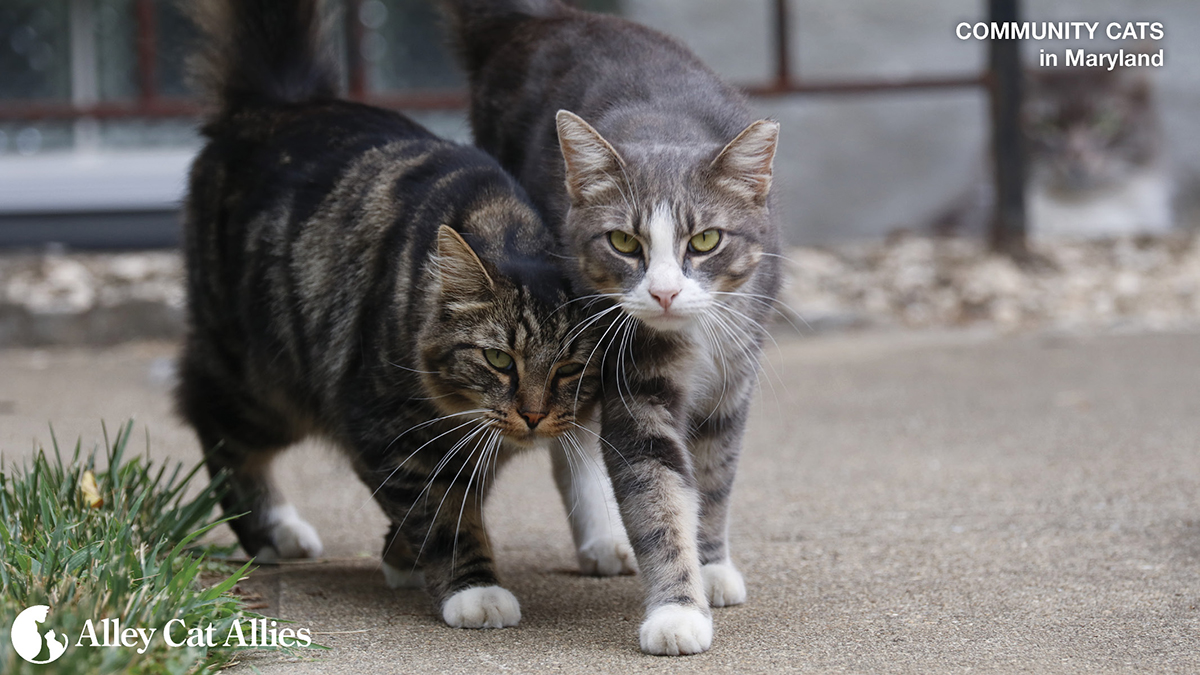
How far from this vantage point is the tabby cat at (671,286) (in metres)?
2.48

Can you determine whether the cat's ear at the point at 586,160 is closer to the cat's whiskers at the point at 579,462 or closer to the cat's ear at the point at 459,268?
the cat's ear at the point at 459,268

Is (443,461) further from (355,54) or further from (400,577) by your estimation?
(355,54)

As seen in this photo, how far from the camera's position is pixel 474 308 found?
2566 mm

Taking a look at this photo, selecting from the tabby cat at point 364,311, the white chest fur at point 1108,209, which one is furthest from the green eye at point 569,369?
the white chest fur at point 1108,209

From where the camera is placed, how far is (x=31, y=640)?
74.1 inches

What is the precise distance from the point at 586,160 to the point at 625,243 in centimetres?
21

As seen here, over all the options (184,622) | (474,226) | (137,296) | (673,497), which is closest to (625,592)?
(673,497)

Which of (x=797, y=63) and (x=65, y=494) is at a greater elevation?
(x=797, y=63)

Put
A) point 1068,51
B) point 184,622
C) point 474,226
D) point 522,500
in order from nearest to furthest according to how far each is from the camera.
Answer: point 184,622 → point 474,226 → point 522,500 → point 1068,51

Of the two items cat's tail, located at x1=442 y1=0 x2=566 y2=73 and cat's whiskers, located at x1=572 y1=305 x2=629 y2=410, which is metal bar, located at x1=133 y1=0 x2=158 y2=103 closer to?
cat's tail, located at x1=442 y1=0 x2=566 y2=73

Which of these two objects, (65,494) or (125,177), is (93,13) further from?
(65,494)

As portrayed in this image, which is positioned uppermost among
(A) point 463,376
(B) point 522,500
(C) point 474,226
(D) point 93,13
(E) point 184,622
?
(D) point 93,13

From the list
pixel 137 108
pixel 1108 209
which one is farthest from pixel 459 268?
pixel 1108 209

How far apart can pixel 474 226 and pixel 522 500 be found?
4.63 feet
